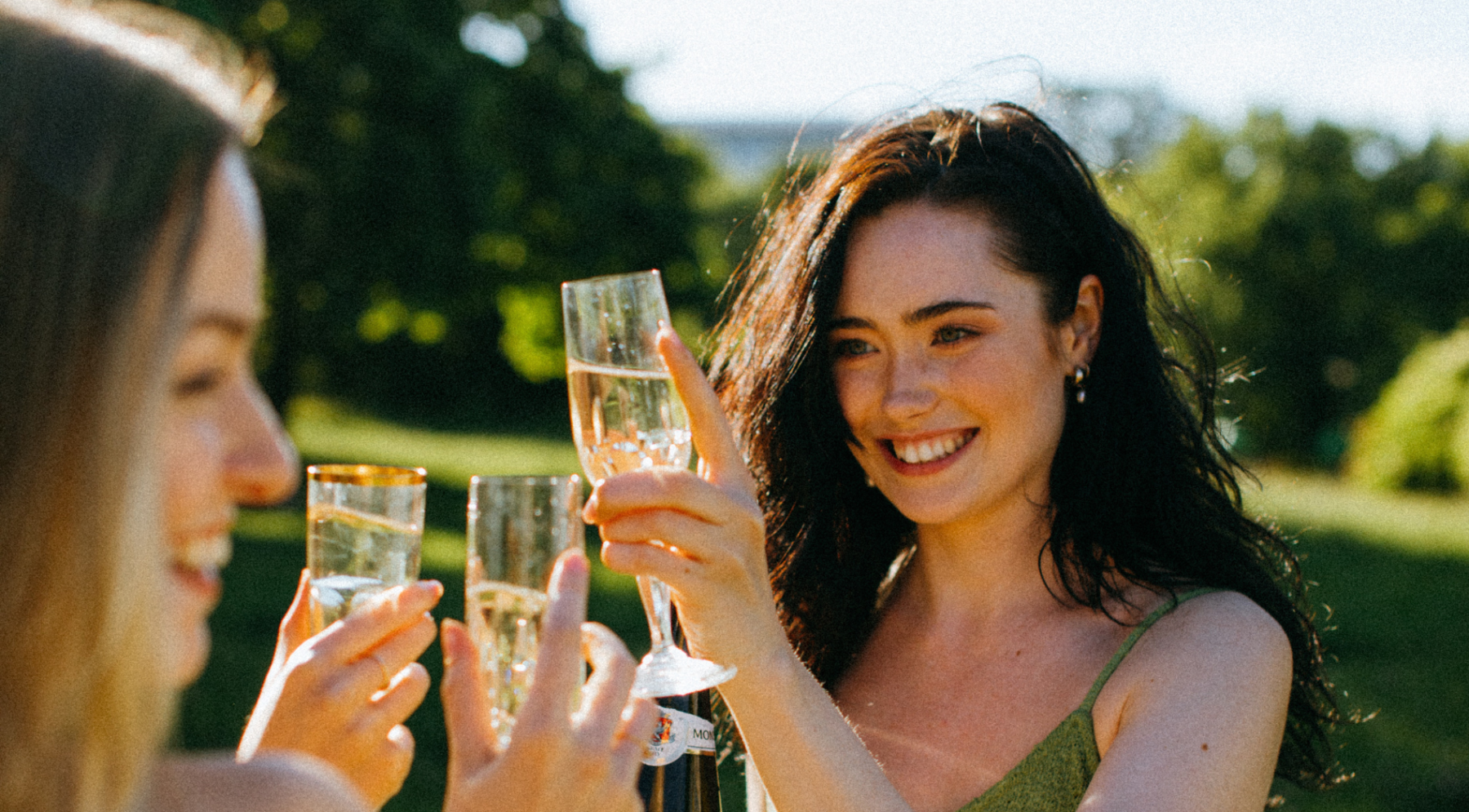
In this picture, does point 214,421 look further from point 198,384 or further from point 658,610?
point 658,610

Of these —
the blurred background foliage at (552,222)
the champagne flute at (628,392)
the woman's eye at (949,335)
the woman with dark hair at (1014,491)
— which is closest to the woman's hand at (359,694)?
the champagne flute at (628,392)

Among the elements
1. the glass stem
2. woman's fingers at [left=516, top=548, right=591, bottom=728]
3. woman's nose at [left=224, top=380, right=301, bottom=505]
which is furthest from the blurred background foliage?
woman's nose at [left=224, top=380, right=301, bottom=505]

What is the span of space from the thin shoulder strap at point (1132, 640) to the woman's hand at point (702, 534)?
88 cm

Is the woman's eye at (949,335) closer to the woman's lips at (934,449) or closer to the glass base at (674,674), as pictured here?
the woman's lips at (934,449)

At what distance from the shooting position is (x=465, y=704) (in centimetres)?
146

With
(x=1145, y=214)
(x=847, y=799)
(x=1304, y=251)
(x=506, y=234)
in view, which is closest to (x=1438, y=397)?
(x=1304, y=251)

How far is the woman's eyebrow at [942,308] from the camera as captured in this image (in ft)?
9.21

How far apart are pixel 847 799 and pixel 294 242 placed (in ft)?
50.7

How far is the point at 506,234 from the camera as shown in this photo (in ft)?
67.9

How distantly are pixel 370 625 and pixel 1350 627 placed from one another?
37.1ft

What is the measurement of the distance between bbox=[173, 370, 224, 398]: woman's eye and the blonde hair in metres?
0.09

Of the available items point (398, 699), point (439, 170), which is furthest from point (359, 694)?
point (439, 170)

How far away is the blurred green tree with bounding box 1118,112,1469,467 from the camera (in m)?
30.8

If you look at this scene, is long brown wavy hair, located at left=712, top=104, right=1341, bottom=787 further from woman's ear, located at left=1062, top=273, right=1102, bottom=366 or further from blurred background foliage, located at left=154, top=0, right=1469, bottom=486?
blurred background foliage, located at left=154, top=0, right=1469, bottom=486
